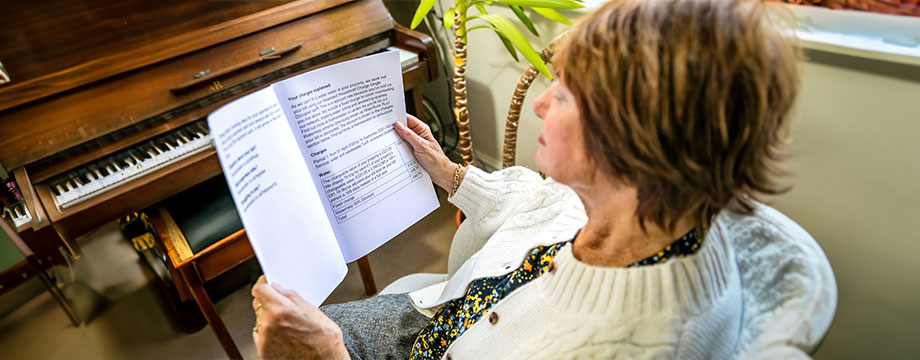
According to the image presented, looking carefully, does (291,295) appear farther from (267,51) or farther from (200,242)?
(267,51)

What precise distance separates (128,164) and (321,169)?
2.55ft

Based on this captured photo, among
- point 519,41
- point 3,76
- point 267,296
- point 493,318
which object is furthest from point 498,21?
point 3,76

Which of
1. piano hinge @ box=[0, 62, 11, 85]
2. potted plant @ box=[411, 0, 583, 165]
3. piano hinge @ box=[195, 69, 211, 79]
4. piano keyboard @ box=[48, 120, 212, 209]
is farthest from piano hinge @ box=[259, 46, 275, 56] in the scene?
piano hinge @ box=[0, 62, 11, 85]

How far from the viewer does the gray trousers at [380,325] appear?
925 mm

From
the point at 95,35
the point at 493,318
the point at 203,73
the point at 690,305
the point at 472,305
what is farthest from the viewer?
the point at 203,73

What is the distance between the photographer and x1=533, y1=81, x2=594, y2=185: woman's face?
23.8 inches

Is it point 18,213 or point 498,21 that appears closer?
point 18,213

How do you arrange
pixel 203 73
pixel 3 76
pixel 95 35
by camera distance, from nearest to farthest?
pixel 3 76, pixel 95 35, pixel 203 73

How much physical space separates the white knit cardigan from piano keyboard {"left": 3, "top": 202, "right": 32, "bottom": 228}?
1.07 m

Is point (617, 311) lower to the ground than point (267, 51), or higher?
lower

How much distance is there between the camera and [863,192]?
0.97 metres

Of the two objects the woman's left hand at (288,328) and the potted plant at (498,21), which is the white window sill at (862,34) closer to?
the potted plant at (498,21)

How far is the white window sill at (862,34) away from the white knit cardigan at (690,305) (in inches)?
16.8

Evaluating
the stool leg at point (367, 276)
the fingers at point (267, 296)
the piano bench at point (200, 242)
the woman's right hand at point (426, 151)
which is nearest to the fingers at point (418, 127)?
the woman's right hand at point (426, 151)
